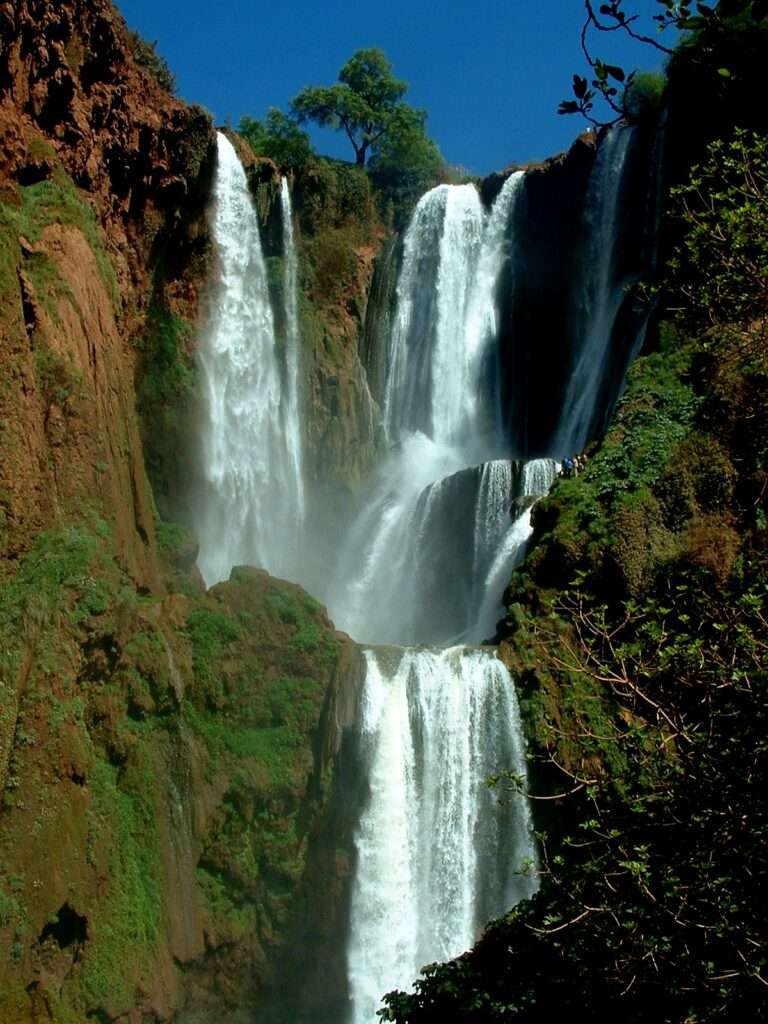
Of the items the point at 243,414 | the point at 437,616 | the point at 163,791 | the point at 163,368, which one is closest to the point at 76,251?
the point at 163,368

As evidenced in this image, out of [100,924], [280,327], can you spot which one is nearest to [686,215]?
[100,924]

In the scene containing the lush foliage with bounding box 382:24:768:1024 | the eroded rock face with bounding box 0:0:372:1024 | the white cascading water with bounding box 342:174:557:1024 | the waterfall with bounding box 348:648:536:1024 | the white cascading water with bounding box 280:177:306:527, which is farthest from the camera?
the white cascading water with bounding box 280:177:306:527

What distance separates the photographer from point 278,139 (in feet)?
127

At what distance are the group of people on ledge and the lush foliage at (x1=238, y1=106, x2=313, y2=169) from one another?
641 inches

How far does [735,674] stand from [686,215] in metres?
4.57

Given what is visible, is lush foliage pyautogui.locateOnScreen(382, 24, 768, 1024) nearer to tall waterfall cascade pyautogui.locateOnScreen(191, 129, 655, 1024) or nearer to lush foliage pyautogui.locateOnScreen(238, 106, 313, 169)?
tall waterfall cascade pyautogui.locateOnScreen(191, 129, 655, 1024)

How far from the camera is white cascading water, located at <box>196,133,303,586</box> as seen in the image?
27.0 metres

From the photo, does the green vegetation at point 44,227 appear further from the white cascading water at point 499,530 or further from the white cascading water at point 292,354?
the white cascading water at point 499,530

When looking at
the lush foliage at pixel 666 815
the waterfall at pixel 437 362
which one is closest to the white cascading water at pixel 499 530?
the waterfall at pixel 437 362

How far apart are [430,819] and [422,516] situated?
32.0 ft

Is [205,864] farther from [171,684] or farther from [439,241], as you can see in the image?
[439,241]

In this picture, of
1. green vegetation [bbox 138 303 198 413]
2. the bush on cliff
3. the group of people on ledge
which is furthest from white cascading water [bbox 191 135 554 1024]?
the group of people on ledge

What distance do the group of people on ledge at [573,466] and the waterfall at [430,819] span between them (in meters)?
4.94

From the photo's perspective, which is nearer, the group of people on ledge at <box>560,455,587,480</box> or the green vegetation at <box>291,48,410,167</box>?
the group of people on ledge at <box>560,455,587,480</box>
